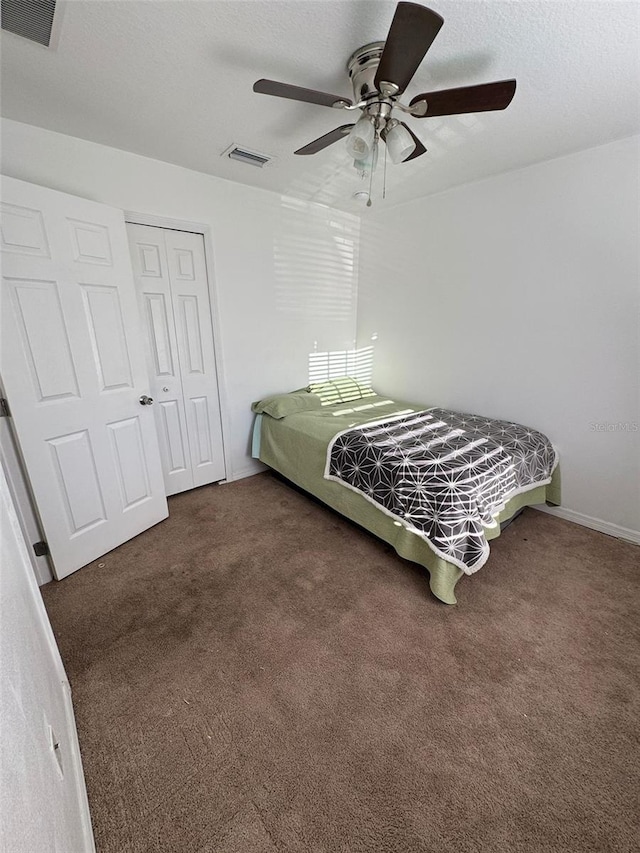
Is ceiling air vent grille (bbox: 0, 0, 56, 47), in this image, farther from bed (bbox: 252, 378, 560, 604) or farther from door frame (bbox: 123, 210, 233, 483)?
bed (bbox: 252, 378, 560, 604)

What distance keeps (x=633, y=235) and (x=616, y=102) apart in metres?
0.73

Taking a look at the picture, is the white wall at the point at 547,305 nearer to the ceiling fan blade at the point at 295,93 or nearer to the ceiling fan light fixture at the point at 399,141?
the ceiling fan light fixture at the point at 399,141

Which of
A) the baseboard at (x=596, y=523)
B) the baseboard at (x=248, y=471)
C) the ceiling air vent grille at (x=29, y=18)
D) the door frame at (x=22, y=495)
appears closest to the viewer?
the ceiling air vent grille at (x=29, y=18)

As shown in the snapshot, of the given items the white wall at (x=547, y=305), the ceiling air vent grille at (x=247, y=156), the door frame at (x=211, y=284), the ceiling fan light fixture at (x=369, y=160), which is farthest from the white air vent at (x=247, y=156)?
the white wall at (x=547, y=305)

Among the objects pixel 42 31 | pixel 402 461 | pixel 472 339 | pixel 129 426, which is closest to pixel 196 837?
pixel 402 461

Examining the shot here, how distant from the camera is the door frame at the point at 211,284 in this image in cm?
243

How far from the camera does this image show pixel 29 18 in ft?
4.17

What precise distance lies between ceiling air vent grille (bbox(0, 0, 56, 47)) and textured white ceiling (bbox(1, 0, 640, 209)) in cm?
5

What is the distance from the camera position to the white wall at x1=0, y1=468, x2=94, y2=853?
1.77 ft

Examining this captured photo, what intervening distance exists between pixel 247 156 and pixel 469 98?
156cm

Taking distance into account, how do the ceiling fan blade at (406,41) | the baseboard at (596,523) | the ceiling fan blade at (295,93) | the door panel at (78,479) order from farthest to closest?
1. the baseboard at (596,523)
2. the door panel at (78,479)
3. the ceiling fan blade at (295,93)
4. the ceiling fan blade at (406,41)

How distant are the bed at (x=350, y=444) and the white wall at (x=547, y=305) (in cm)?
26

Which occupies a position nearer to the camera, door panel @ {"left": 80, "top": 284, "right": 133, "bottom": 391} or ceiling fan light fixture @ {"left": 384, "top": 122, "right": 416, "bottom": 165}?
ceiling fan light fixture @ {"left": 384, "top": 122, "right": 416, "bottom": 165}

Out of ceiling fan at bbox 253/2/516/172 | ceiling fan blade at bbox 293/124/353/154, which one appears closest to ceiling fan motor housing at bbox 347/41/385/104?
ceiling fan at bbox 253/2/516/172
